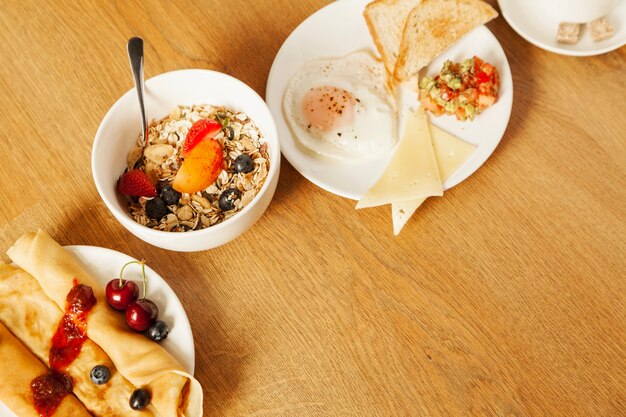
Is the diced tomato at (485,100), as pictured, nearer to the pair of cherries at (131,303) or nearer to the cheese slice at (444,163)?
the cheese slice at (444,163)

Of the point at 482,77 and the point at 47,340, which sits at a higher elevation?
the point at 47,340

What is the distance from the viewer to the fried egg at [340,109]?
136 centimetres

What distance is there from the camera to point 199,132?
4.06 feet

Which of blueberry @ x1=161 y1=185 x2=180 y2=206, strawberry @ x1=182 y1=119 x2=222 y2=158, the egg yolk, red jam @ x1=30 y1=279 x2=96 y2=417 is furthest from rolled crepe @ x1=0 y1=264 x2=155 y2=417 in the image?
the egg yolk

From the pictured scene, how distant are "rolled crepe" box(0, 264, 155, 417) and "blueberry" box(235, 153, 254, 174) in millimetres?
440

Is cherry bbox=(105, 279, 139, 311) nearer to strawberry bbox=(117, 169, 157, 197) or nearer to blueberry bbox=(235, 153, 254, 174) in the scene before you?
strawberry bbox=(117, 169, 157, 197)

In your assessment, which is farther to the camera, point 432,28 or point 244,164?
point 432,28

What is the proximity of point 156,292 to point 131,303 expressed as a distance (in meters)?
0.05

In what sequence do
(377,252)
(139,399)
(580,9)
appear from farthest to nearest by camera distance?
(580,9) → (377,252) → (139,399)

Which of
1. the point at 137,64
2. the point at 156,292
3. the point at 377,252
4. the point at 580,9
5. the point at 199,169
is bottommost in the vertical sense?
the point at 377,252

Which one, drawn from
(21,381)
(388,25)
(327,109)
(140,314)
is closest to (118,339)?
(140,314)

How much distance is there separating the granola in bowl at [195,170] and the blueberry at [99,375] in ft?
0.93

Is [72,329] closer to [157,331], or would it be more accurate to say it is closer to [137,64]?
[157,331]

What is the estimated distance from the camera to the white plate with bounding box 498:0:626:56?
1.43 metres
